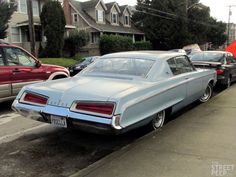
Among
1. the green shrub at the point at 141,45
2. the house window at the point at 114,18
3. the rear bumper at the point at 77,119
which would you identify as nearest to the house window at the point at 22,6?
the green shrub at the point at 141,45

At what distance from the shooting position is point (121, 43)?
124 ft

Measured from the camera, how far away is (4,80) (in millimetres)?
8109

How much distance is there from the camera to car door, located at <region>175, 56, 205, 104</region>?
694 centimetres

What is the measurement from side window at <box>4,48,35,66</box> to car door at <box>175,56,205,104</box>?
4.16 m

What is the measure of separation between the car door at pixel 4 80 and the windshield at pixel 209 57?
655 cm

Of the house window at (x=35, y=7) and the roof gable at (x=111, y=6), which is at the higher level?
the roof gable at (x=111, y=6)

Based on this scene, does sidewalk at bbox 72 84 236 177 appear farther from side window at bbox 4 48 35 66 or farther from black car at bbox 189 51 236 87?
black car at bbox 189 51 236 87

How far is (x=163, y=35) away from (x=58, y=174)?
45173 millimetres

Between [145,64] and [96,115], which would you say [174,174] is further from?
[145,64]

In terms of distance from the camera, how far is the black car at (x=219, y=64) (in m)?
11.0

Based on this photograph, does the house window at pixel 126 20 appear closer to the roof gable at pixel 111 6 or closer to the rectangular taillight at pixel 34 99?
the roof gable at pixel 111 6

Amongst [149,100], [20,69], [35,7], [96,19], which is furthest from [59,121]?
[96,19]

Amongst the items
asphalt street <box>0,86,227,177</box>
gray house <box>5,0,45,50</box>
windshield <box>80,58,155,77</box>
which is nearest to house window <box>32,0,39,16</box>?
gray house <box>5,0,45,50</box>

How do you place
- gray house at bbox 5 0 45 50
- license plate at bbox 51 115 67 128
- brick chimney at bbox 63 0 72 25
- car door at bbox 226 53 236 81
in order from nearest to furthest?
license plate at bbox 51 115 67 128, car door at bbox 226 53 236 81, gray house at bbox 5 0 45 50, brick chimney at bbox 63 0 72 25
